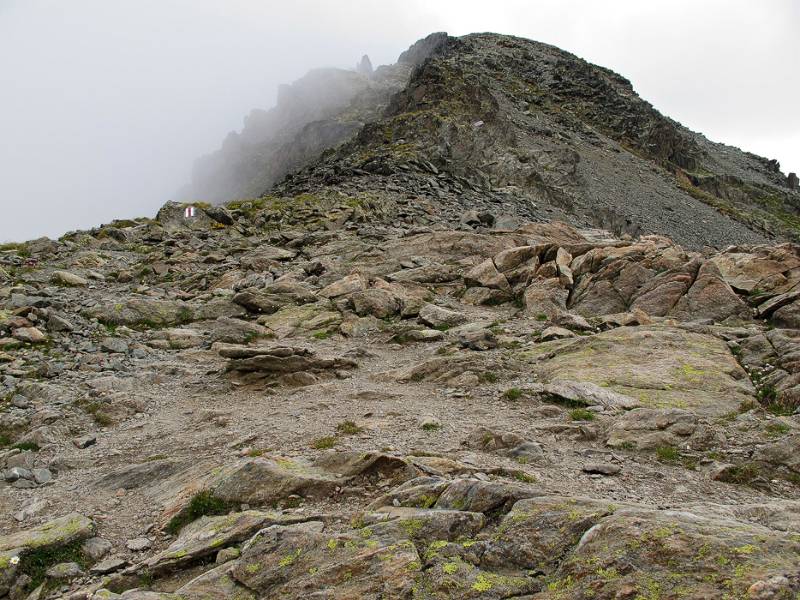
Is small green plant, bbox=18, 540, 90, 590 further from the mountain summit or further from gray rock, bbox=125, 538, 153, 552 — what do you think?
the mountain summit

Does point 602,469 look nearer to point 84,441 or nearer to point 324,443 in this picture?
point 324,443

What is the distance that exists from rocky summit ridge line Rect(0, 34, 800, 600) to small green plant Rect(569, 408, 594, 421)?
0.07m

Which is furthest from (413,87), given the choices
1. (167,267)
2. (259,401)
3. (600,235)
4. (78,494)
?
(78,494)

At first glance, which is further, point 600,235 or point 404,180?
point 404,180

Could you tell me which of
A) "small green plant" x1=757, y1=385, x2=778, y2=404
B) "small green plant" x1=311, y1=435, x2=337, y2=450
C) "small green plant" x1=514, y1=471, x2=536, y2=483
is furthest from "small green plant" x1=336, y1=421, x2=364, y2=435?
Answer: "small green plant" x1=757, y1=385, x2=778, y2=404

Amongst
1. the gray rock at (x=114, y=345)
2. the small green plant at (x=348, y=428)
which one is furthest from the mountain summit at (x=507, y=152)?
the small green plant at (x=348, y=428)

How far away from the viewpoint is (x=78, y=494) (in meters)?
11.5

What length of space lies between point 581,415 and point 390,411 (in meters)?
4.84

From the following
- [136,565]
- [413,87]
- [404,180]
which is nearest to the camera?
[136,565]

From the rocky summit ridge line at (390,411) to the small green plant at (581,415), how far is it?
0.24 feet

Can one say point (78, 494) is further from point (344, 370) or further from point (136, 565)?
point (344, 370)

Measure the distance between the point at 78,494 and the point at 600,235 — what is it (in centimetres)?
3703

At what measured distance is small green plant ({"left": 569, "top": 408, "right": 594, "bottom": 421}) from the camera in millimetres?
13508

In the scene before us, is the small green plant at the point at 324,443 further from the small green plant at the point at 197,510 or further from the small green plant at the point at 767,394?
the small green plant at the point at 767,394
